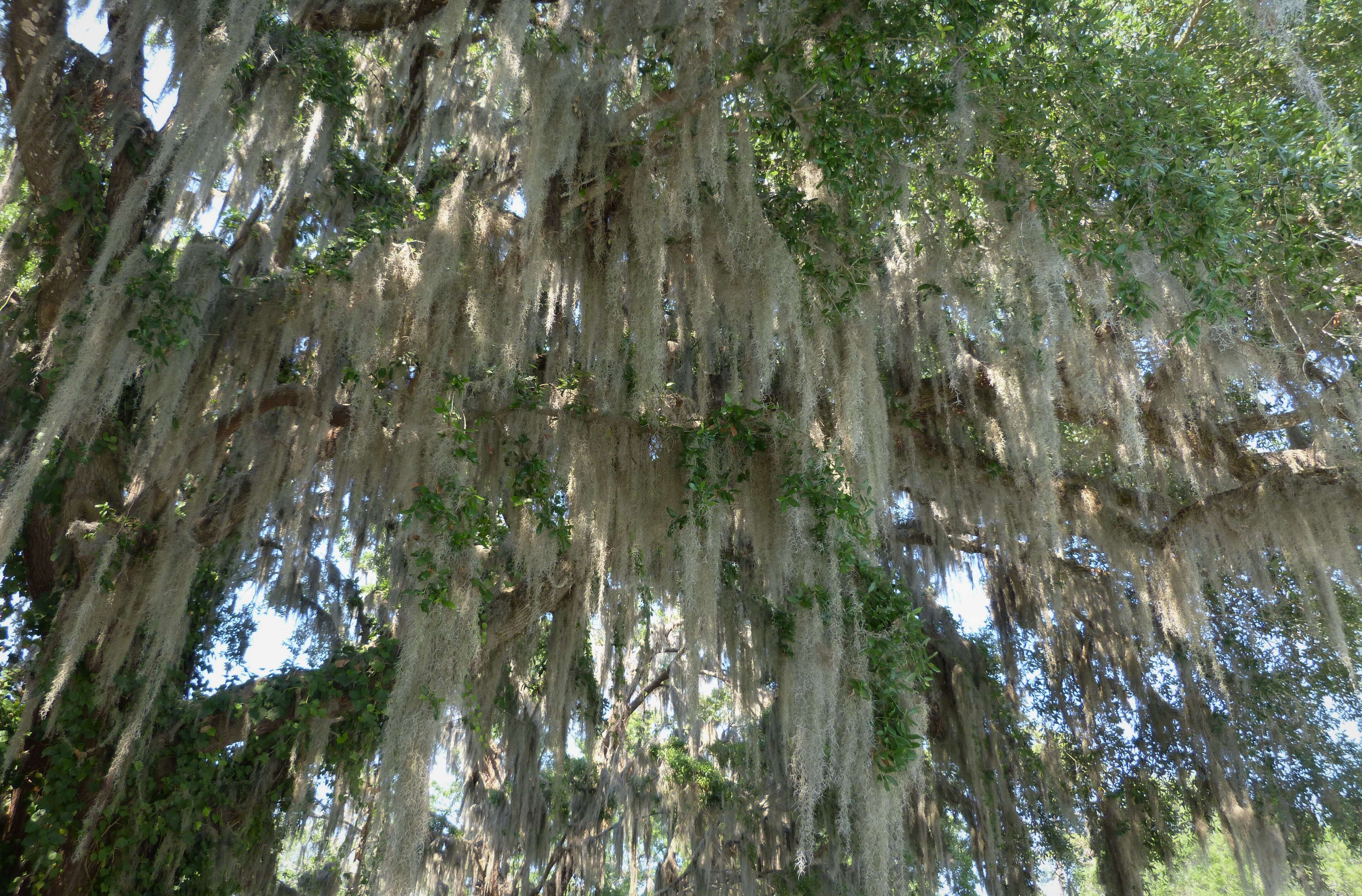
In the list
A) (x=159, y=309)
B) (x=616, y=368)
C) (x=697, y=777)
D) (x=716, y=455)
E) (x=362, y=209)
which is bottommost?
(x=697, y=777)

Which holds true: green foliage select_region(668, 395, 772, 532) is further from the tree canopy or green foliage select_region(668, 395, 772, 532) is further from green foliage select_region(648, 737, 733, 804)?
green foliage select_region(648, 737, 733, 804)

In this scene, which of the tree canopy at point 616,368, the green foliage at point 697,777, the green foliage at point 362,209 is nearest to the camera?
the tree canopy at point 616,368

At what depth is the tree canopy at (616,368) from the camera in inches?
144

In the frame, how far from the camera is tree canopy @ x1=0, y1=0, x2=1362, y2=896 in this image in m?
3.66

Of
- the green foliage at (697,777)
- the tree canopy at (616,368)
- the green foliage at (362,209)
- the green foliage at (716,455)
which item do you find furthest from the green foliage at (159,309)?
the green foliage at (697,777)

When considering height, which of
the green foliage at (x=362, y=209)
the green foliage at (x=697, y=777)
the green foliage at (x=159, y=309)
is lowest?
the green foliage at (x=697, y=777)

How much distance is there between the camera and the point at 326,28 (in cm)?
504

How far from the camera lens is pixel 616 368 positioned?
4195mm

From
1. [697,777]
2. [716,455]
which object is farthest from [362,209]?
[697,777]

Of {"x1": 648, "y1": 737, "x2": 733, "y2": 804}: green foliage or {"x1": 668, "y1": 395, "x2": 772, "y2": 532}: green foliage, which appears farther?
{"x1": 648, "y1": 737, "x2": 733, "y2": 804}: green foliage

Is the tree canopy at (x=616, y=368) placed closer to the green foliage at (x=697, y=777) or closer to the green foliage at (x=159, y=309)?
the green foliage at (x=159, y=309)

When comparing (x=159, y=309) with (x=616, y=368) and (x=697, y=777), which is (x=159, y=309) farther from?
(x=697, y=777)

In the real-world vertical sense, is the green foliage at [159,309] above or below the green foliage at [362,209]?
below

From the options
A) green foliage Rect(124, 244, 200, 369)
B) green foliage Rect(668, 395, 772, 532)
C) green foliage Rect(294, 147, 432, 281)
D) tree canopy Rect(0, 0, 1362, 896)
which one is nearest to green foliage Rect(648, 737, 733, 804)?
tree canopy Rect(0, 0, 1362, 896)
